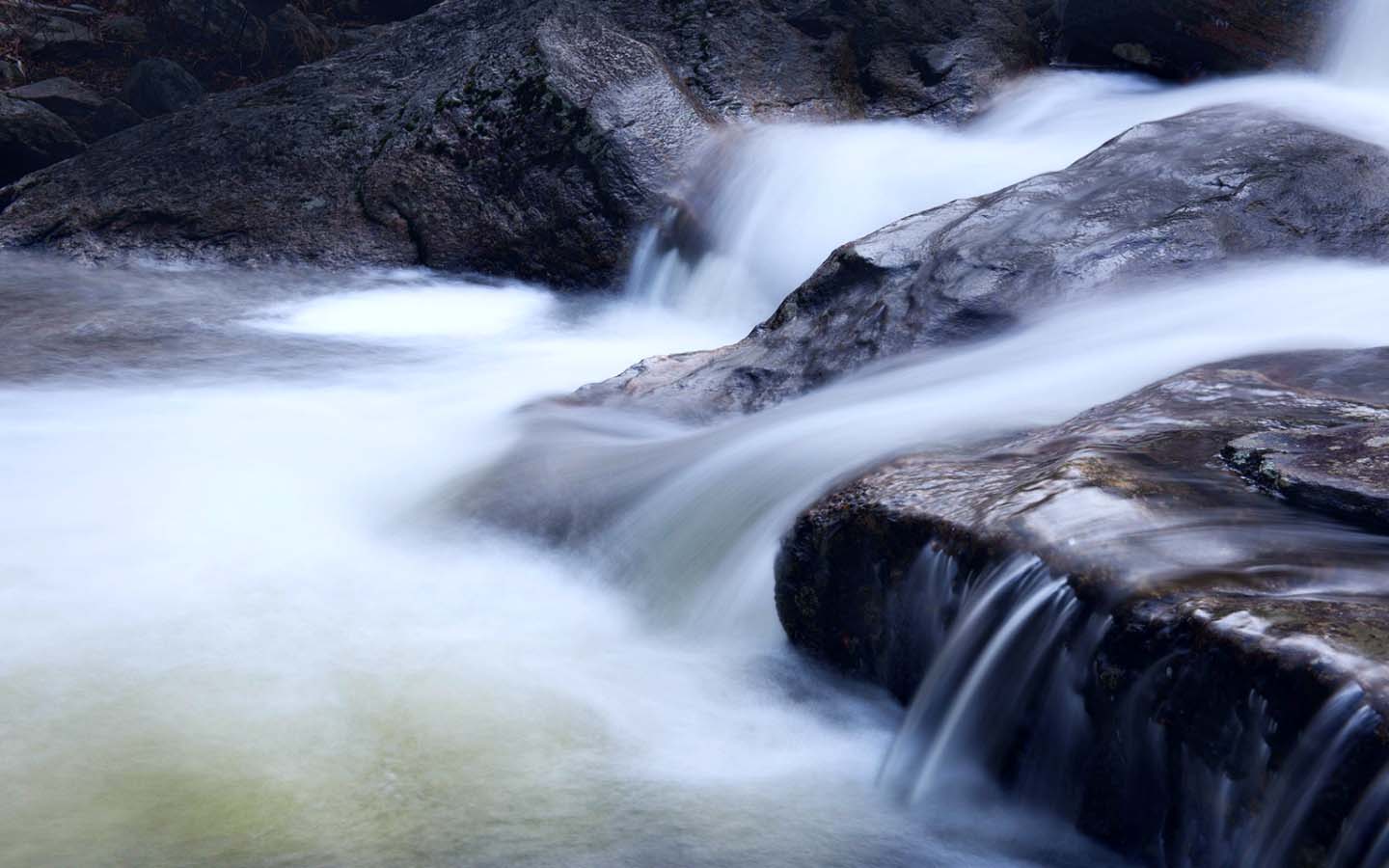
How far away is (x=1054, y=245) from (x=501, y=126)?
4190 mm

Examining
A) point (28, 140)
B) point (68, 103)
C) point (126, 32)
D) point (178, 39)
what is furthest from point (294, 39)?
point (28, 140)

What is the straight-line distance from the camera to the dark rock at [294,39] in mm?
13008

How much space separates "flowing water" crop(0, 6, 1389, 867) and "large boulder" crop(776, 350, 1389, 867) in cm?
6

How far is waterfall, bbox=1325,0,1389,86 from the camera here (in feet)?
26.3

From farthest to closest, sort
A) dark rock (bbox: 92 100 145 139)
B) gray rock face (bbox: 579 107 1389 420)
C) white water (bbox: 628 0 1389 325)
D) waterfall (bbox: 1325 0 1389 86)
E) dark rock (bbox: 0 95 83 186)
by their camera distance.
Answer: dark rock (bbox: 92 100 145 139) < dark rock (bbox: 0 95 83 186) < waterfall (bbox: 1325 0 1389 86) < white water (bbox: 628 0 1389 325) < gray rock face (bbox: 579 107 1389 420)

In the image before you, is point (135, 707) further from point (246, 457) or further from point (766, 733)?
point (246, 457)

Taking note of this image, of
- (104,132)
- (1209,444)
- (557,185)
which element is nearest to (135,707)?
(1209,444)

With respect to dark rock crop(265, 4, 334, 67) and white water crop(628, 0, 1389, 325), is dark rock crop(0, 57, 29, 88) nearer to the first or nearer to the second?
dark rock crop(265, 4, 334, 67)

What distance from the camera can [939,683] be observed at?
9.28 ft

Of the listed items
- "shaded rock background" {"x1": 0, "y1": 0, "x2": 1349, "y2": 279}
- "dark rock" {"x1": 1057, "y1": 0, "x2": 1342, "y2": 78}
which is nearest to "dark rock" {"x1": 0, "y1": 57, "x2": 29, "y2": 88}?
"shaded rock background" {"x1": 0, "y1": 0, "x2": 1349, "y2": 279}

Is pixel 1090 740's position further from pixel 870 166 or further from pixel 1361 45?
pixel 1361 45

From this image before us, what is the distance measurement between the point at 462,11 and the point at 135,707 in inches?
276

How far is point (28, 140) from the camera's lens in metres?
10.9

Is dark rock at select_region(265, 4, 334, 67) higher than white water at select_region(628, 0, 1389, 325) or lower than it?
higher
